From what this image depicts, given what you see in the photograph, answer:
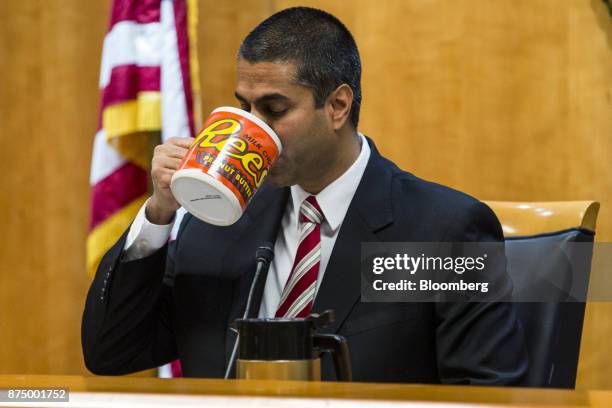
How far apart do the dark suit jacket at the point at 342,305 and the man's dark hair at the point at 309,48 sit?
163mm

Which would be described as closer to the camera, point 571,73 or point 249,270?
point 249,270

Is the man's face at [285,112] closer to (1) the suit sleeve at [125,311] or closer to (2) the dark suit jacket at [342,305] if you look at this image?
(2) the dark suit jacket at [342,305]

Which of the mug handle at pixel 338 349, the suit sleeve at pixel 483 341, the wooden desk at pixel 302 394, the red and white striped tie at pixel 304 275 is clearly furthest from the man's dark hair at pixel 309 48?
the wooden desk at pixel 302 394

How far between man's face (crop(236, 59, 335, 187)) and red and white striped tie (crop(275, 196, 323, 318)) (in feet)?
0.30

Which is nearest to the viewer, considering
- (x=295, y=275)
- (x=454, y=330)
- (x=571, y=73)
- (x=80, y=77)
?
(x=454, y=330)

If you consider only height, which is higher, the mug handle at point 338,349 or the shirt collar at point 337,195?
the shirt collar at point 337,195

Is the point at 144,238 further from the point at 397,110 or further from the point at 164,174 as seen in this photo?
the point at 397,110

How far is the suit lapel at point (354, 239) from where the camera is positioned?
5.02 ft

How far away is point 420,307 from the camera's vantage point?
1495mm

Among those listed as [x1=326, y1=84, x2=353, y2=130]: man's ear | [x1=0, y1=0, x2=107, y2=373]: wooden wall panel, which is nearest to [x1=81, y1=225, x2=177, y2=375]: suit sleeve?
[x1=326, y1=84, x2=353, y2=130]: man's ear

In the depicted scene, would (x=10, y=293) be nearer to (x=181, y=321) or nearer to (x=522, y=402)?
(x=181, y=321)

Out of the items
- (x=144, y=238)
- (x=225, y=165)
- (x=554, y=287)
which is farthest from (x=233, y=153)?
(x=554, y=287)

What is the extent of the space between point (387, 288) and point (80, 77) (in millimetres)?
1616

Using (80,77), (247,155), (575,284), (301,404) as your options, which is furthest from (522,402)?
(80,77)
